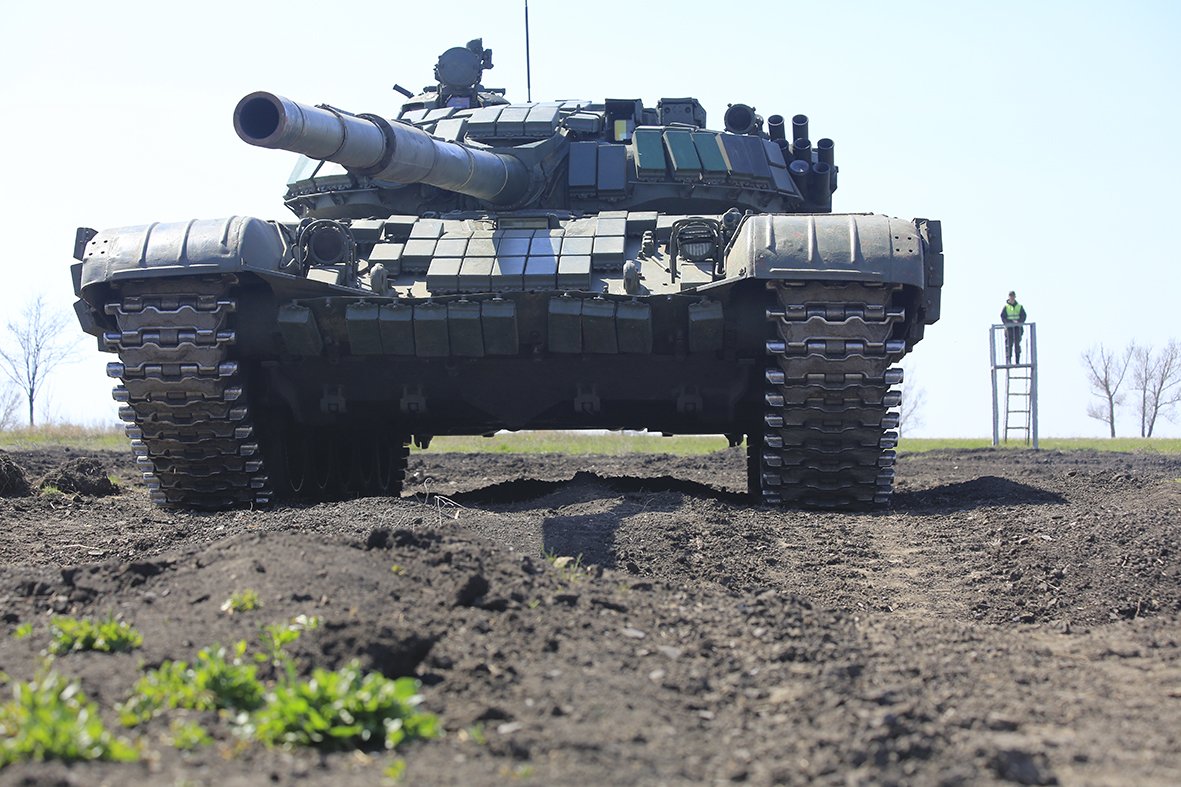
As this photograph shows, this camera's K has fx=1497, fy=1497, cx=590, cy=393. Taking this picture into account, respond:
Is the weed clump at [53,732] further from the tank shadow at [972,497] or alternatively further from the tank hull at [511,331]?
the tank shadow at [972,497]

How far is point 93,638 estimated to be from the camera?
5156 mm

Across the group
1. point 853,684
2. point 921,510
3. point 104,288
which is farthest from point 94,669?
point 921,510

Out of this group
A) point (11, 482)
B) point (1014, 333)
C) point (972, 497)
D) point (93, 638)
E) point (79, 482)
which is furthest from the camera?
point (1014, 333)

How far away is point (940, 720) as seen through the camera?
474 cm

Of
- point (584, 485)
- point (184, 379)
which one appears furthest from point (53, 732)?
point (584, 485)

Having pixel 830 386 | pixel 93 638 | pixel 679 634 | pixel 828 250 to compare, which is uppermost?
pixel 828 250

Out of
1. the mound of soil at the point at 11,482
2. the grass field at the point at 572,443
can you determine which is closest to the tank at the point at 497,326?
the mound of soil at the point at 11,482

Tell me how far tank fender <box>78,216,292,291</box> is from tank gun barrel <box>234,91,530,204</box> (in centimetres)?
128

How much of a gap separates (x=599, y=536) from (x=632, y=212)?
4.75 meters

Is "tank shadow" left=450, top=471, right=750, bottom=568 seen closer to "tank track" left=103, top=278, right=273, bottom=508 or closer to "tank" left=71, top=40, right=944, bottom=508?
"tank" left=71, top=40, right=944, bottom=508

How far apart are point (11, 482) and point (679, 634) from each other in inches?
404

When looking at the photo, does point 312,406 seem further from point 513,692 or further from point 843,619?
point 513,692

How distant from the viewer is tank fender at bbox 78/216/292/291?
1087 cm

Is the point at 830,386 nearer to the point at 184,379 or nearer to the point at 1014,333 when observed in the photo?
the point at 184,379
